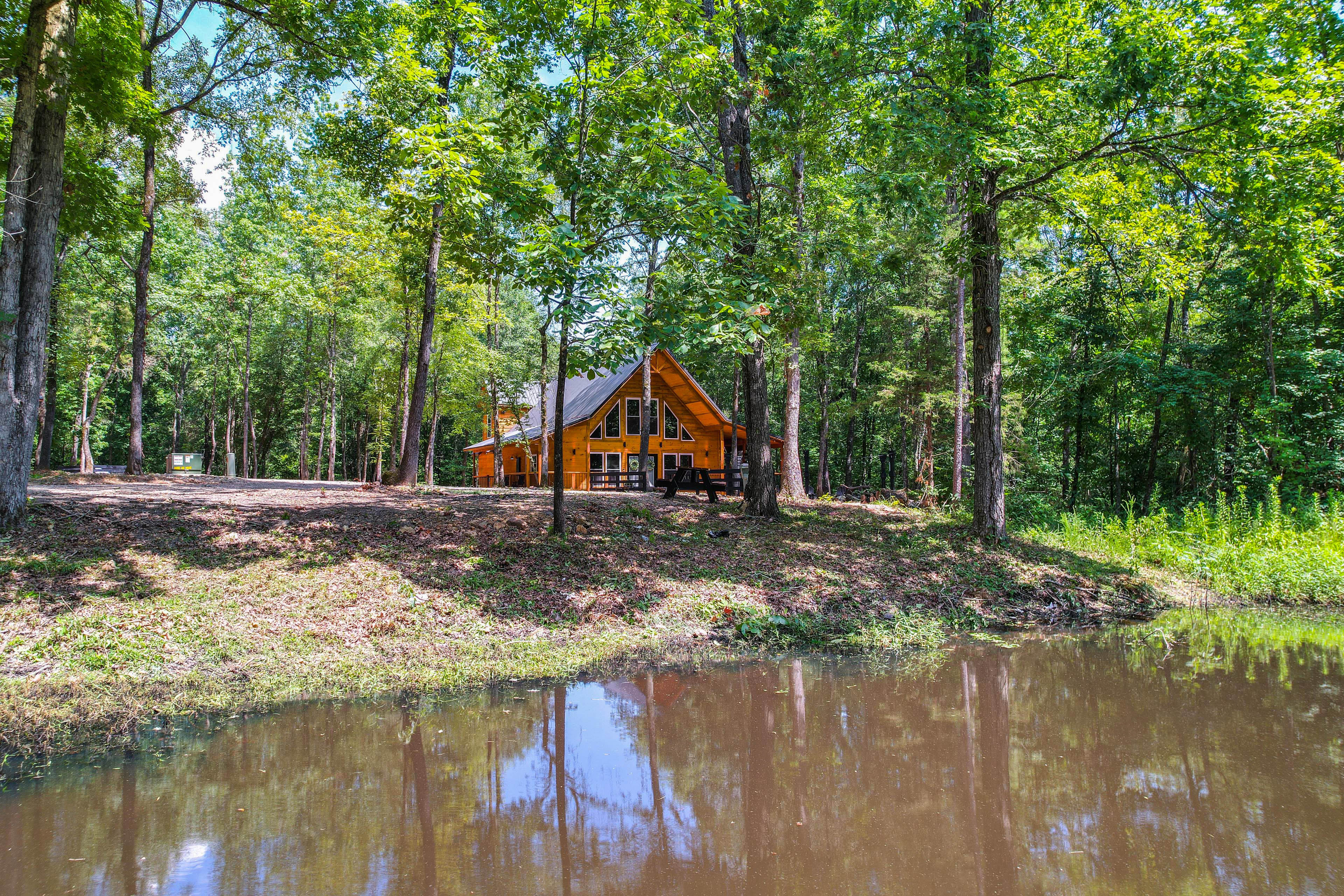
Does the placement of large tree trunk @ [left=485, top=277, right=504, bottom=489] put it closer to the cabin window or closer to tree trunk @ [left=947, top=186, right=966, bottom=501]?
the cabin window

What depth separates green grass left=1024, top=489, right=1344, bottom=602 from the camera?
421 inches

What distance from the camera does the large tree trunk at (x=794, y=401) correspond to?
15367mm

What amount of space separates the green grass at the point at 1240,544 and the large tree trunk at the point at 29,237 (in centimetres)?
1530

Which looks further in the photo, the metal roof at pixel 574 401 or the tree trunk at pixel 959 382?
the metal roof at pixel 574 401

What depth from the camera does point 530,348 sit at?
26938 millimetres

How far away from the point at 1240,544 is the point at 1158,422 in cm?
513

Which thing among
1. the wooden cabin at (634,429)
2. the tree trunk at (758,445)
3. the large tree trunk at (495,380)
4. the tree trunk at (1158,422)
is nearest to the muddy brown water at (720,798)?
the tree trunk at (758,445)

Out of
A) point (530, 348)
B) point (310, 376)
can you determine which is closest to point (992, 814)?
point (530, 348)

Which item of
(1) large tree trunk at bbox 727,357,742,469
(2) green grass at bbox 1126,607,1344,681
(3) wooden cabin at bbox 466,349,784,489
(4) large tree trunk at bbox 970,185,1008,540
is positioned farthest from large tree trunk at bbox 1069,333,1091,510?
(3) wooden cabin at bbox 466,349,784,489

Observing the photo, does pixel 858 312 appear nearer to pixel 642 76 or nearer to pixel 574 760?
pixel 642 76

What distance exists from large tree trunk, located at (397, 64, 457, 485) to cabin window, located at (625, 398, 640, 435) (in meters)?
14.4

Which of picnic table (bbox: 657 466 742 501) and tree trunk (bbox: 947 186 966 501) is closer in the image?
picnic table (bbox: 657 466 742 501)

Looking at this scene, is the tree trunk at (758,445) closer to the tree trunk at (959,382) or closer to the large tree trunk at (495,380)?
the tree trunk at (959,382)

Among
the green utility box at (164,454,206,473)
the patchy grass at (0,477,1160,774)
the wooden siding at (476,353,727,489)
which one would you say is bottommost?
the patchy grass at (0,477,1160,774)
